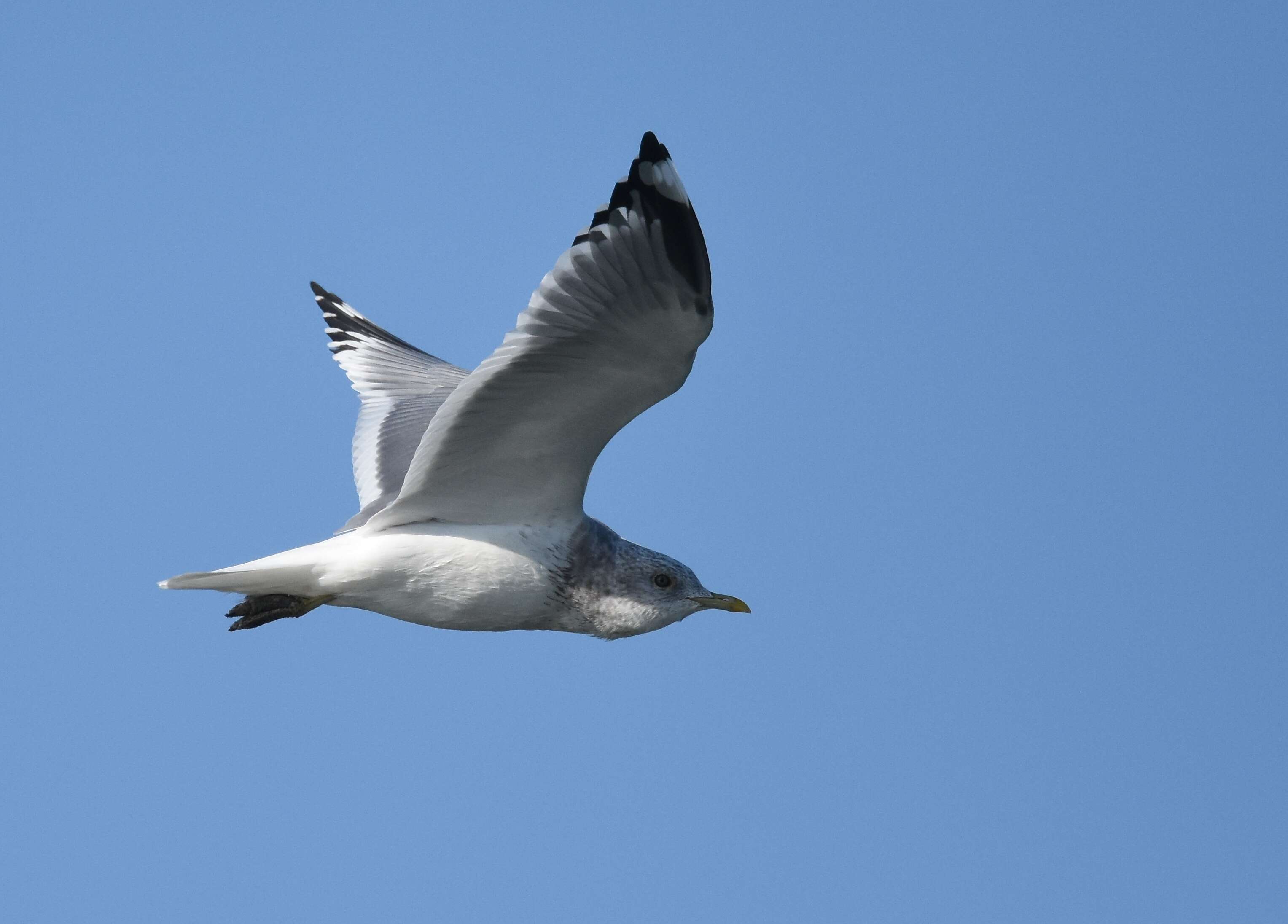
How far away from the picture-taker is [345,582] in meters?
5.57

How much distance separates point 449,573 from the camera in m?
5.59

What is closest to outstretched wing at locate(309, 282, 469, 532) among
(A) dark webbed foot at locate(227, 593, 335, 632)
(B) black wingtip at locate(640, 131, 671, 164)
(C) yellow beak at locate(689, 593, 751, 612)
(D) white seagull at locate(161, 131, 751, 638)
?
(D) white seagull at locate(161, 131, 751, 638)

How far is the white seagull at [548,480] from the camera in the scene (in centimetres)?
466

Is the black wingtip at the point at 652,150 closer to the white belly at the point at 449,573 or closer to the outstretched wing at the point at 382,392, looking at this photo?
the white belly at the point at 449,573

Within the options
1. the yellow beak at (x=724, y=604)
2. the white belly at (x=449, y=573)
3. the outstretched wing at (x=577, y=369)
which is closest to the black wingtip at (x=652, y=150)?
the outstretched wing at (x=577, y=369)

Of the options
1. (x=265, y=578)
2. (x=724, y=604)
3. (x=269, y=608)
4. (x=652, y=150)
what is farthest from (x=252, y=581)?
(x=652, y=150)

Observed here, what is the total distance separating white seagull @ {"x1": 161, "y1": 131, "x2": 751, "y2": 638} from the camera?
4.66 meters

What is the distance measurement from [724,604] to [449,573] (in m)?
1.19

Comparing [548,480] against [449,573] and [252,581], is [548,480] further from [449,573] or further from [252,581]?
[252,581]

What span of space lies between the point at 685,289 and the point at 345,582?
74.8 inches

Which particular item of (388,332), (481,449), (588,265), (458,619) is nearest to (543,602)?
(458,619)

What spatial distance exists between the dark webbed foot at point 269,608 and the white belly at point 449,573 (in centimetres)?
13

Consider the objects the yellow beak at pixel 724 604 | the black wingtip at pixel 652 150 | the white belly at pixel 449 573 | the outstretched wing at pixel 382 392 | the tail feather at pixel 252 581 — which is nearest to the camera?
the black wingtip at pixel 652 150

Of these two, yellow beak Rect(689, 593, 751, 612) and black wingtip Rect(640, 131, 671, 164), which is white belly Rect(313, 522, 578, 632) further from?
black wingtip Rect(640, 131, 671, 164)
